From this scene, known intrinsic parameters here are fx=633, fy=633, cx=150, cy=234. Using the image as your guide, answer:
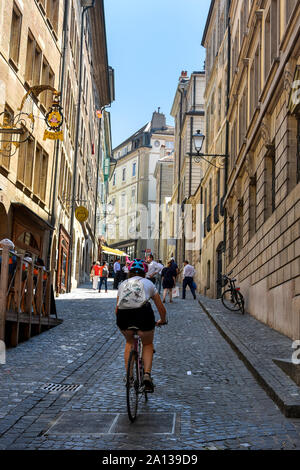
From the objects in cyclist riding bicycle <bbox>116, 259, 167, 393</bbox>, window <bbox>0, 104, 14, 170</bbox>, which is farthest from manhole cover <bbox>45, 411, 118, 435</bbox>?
window <bbox>0, 104, 14, 170</bbox>

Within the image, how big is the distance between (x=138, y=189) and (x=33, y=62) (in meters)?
69.5

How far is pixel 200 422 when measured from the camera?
645 cm

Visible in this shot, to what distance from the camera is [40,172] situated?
23.7 metres

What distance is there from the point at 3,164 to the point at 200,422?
1273 cm

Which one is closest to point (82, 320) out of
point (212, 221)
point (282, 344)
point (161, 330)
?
point (161, 330)

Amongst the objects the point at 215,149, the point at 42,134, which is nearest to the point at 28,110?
the point at 42,134

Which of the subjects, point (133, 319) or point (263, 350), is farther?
point (263, 350)

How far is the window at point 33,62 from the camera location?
20.6 meters

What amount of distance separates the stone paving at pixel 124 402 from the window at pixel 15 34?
31.2ft

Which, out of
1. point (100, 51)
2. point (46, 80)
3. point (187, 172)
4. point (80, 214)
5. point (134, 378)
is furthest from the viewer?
point (187, 172)

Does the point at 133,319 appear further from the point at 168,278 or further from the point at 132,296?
the point at 168,278

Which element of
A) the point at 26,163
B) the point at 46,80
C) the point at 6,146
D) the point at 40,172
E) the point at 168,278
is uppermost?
the point at 46,80

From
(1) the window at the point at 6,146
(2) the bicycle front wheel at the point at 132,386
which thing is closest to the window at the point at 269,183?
(1) the window at the point at 6,146

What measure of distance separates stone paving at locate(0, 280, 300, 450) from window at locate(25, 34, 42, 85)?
1067 cm
